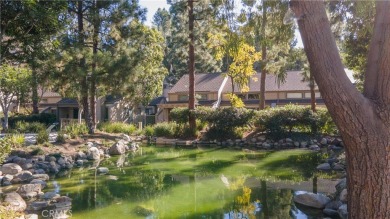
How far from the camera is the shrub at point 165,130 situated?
20953 millimetres

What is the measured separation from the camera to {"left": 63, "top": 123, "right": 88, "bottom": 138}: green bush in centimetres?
1673

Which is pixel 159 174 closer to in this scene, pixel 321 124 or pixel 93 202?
pixel 93 202

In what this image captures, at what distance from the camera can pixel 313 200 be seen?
290 inches

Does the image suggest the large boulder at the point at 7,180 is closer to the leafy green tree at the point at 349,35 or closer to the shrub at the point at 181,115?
the leafy green tree at the point at 349,35

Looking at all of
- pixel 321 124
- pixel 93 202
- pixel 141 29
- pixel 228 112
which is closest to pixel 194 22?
pixel 141 29

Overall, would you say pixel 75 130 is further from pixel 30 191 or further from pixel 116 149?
pixel 30 191

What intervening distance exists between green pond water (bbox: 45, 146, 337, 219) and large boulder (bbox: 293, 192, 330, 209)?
25cm

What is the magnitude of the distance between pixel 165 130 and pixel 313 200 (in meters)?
14.4

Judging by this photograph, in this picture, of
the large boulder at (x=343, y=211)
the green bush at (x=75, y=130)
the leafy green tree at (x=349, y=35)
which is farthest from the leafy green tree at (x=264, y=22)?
the green bush at (x=75, y=130)

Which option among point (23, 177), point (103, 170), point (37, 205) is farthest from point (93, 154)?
point (37, 205)

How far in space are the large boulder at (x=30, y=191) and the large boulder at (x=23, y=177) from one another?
155cm

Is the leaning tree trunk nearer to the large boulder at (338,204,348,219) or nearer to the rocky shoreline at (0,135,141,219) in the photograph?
the large boulder at (338,204,348,219)

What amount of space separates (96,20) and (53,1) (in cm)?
1075

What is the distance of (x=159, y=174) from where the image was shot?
1145 cm
